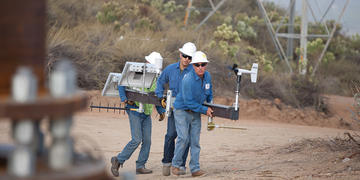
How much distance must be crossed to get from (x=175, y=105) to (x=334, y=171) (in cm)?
261

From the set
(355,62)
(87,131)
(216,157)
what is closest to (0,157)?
(216,157)

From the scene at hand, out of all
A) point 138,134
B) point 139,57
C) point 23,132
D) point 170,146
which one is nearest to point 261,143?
point 170,146

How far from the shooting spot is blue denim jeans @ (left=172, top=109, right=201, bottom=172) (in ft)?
28.6

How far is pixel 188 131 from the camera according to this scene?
349 inches

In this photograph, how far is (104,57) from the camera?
19.0m

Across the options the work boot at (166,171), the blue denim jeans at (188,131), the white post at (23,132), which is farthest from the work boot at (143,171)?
the white post at (23,132)

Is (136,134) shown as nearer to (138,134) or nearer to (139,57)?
(138,134)

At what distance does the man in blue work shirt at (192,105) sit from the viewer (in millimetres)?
8578

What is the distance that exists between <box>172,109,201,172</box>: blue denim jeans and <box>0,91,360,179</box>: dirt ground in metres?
0.41

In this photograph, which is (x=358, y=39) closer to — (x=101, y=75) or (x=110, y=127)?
(x=101, y=75)

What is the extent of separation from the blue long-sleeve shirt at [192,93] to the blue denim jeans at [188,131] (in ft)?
0.49

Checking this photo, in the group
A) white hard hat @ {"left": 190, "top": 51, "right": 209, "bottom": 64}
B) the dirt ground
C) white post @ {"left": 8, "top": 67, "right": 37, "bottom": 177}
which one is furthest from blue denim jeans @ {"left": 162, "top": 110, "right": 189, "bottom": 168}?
white post @ {"left": 8, "top": 67, "right": 37, "bottom": 177}

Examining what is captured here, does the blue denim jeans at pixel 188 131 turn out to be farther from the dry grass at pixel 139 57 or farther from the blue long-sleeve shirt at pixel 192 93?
the dry grass at pixel 139 57

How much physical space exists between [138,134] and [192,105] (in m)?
1.02
